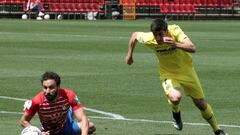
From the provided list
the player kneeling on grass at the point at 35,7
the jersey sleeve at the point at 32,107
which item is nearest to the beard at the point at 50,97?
the jersey sleeve at the point at 32,107

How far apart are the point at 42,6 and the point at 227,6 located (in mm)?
15808

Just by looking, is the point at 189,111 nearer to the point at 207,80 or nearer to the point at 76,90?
the point at 76,90

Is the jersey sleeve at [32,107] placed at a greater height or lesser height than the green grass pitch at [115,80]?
greater

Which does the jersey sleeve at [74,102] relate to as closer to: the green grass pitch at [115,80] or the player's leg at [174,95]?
the green grass pitch at [115,80]

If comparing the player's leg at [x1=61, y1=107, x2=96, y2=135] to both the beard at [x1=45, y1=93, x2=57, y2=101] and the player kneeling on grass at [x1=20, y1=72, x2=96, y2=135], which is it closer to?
the player kneeling on grass at [x1=20, y1=72, x2=96, y2=135]

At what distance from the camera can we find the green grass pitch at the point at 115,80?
14797 millimetres

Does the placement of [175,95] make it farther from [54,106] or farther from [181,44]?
[54,106]

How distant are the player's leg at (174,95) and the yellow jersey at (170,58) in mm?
113

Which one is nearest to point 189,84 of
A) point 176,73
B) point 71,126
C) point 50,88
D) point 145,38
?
point 176,73

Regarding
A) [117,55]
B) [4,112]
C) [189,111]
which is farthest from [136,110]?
[117,55]

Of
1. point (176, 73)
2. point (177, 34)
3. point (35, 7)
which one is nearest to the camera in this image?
point (177, 34)

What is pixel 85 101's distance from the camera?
57.8 feet

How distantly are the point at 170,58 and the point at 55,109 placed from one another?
3.28 meters

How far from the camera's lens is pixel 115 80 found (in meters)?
21.4
